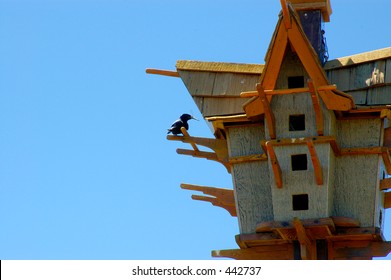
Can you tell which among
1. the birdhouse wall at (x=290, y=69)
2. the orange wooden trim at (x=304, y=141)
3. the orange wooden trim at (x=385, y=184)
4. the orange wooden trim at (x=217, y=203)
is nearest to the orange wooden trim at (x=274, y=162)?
the orange wooden trim at (x=304, y=141)

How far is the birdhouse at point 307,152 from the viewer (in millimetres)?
18375

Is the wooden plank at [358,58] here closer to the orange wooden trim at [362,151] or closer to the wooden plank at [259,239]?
the orange wooden trim at [362,151]

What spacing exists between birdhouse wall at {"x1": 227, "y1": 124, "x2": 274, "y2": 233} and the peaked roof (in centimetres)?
Result: 57

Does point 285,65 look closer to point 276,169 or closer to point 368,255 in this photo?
point 276,169

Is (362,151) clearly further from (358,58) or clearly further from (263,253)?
(263,253)

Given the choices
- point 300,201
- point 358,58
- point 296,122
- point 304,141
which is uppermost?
point 358,58

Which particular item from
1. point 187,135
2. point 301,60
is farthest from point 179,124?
point 301,60

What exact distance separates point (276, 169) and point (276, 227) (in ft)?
2.46

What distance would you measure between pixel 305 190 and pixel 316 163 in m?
0.42

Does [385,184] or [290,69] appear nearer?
[385,184]

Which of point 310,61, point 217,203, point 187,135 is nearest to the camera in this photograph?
point 310,61

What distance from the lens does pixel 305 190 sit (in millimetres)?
18391

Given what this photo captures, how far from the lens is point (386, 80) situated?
19.0m

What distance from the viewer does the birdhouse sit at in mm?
18375
